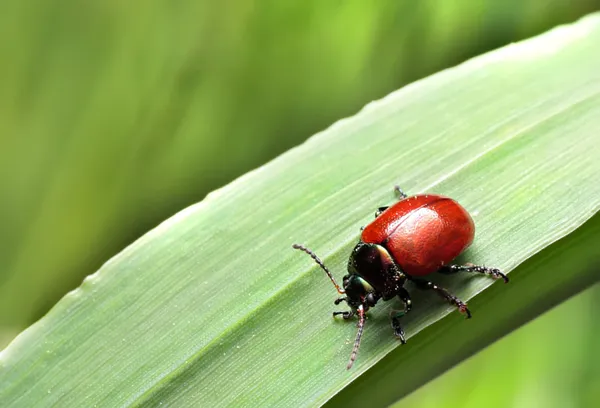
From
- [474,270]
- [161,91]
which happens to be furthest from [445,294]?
[161,91]

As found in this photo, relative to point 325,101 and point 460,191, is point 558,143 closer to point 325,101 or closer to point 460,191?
point 460,191

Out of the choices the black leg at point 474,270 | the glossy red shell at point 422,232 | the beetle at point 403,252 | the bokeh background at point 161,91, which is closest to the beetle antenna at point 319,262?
the beetle at point 403,252

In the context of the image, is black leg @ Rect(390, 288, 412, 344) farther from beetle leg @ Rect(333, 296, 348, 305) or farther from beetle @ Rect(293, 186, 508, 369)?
beetle leg @ Rect(333, 296, 348, 305)

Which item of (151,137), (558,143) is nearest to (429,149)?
(558,143)

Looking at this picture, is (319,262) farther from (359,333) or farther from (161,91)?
(161,91)

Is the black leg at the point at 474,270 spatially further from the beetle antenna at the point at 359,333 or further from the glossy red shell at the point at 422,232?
the beetle antenna at the point at 359,333

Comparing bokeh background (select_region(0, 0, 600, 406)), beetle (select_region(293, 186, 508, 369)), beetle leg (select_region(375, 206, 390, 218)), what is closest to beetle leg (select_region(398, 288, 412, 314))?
beetle (select_region(293, 186, 508, 369))
